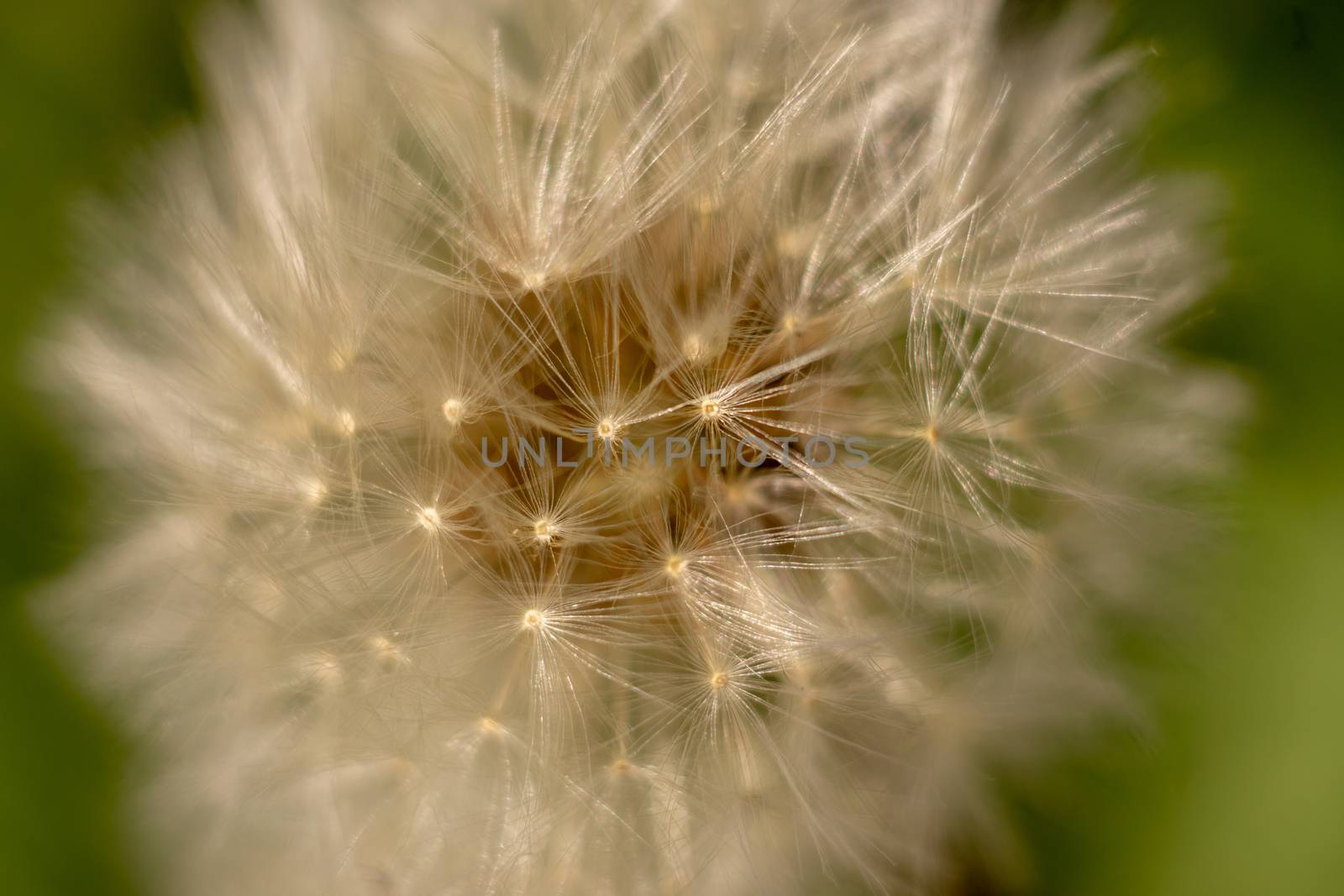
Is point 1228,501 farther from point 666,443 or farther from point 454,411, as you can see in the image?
point 454,411

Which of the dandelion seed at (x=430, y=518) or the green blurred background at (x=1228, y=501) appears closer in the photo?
the dandelion seed at (x=430, y=518)

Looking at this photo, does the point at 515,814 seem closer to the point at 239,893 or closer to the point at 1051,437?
the point at 239,893

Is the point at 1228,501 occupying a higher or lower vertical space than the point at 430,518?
lower

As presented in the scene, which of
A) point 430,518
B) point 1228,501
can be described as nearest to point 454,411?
point 430,518

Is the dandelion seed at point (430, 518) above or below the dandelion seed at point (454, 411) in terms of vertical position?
below

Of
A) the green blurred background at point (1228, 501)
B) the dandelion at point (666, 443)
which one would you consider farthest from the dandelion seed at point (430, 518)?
the green blurred background at point (1228, 501)

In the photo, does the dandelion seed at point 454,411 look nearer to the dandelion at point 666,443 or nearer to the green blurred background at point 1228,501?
the dandelion at point 666,443

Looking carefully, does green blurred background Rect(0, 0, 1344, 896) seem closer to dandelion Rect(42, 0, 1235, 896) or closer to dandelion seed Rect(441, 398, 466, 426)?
dandelion Rect(42, 0, 1235, 896)
